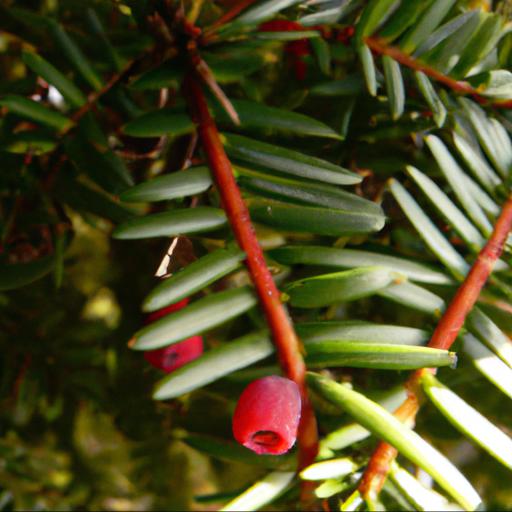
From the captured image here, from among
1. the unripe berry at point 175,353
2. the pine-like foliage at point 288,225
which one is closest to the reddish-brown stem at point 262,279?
the pine-like foliage at point 288,225

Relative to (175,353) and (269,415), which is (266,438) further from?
(175,353)

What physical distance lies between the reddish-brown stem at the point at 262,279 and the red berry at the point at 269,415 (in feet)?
0.05

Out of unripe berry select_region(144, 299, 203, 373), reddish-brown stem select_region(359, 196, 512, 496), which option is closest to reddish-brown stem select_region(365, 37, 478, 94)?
reddish-brown stem select_region(359, 196, 512, 496)

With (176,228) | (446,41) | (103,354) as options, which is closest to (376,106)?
(446,41)

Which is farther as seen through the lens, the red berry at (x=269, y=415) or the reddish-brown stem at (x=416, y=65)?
the reddish-brown stem at (x=416, y=65)

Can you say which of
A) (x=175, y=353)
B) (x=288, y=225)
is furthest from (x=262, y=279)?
(x=175, y=353)

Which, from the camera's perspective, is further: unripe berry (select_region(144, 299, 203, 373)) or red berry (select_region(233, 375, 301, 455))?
unripe berry (select_region(144, 299, 203, 373))

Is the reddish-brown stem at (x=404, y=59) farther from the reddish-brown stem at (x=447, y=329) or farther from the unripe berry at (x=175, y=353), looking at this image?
the unripe berry at (x=175, y=353)

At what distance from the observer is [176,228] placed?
0.37m

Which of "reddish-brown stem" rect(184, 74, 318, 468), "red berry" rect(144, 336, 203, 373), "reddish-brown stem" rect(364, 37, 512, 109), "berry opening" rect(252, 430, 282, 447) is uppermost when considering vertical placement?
"reddish-brown stem" rect(364, 37, 512, 109)

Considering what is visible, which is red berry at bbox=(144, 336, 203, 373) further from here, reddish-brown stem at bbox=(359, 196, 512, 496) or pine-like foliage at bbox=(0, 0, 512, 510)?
reddish-brown stem at bbox=(359, 196, 512, 496)

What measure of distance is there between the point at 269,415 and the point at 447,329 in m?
0.11

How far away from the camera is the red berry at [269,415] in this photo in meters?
0.32

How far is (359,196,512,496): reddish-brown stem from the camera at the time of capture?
1.15 ft
